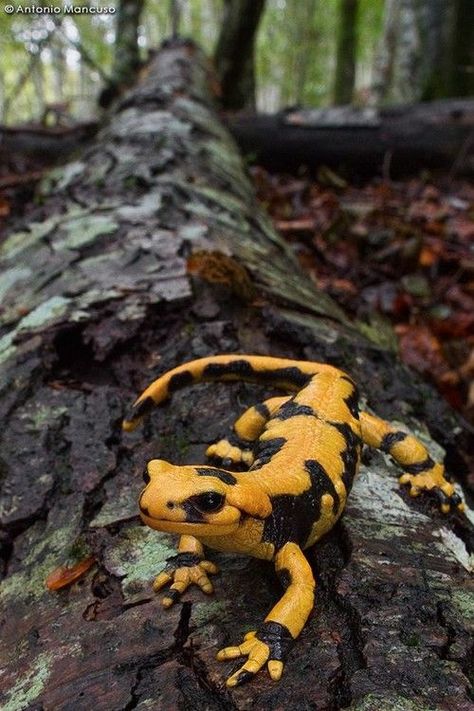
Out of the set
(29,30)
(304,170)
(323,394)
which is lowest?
(304,170)

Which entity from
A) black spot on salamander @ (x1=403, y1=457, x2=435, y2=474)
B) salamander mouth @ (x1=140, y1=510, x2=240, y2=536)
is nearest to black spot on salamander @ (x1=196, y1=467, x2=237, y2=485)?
salamander mouth @ (x1=140, y1=510, x2=240, y2=536)

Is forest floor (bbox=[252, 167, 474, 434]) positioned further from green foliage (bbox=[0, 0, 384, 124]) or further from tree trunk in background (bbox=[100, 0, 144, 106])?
green foliage (bbox=[0, 0, 384, 124])

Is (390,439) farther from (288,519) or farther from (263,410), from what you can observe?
(288,519)

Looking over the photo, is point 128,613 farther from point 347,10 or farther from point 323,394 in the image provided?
point 347,10

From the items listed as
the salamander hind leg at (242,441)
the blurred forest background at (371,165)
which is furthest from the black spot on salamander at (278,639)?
the blurred forest background at (371,165)

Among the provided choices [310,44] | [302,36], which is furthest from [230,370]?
[310,44]

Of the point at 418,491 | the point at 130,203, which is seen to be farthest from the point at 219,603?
the point at 130,203

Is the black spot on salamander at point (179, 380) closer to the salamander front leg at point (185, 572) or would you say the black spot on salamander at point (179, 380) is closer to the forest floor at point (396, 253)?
the salamander front leg at point (185, 572)
